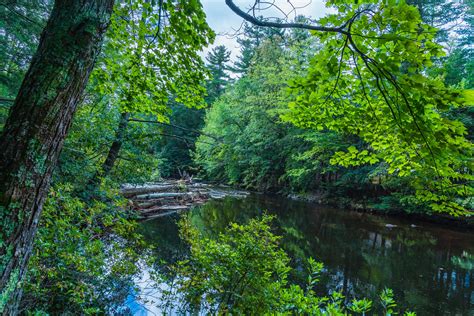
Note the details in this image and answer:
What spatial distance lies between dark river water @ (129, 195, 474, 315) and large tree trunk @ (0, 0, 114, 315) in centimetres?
329

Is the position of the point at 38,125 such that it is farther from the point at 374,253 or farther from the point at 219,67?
the point at 219,67

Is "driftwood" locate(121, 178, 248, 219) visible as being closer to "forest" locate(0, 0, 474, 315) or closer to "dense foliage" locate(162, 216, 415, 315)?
"forest" locate(0, 0, 474, 315)

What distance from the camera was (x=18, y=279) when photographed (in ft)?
4.64

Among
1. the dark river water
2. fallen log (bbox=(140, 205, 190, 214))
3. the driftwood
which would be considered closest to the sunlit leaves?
the dark river water

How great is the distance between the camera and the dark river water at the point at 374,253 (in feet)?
18.7

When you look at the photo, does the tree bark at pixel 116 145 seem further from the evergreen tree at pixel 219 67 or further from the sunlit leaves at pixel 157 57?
the evergreen tree at pixel 219 67

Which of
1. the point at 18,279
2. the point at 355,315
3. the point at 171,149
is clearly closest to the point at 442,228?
the point at 355,315

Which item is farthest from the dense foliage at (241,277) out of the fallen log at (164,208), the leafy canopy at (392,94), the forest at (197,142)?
the fallen log at (164,208)

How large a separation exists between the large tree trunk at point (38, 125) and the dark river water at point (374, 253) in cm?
329

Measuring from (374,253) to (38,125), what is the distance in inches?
378

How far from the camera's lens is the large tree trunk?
133cm

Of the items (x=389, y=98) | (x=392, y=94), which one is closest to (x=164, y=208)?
(x=389, y=98)

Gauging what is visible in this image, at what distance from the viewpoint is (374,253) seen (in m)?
8.48

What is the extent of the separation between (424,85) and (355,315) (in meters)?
4.83
